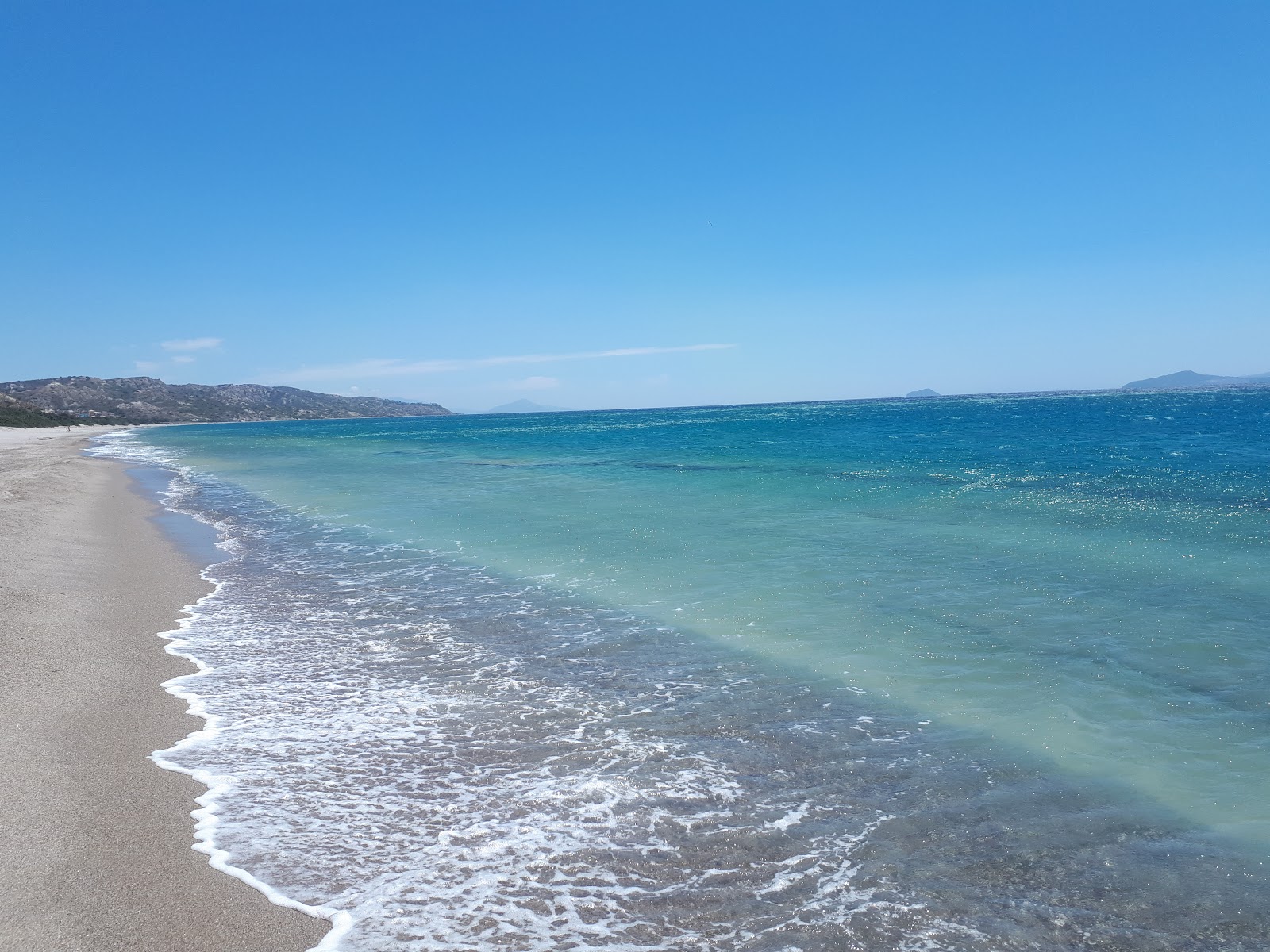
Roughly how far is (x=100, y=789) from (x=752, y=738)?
14.8ft

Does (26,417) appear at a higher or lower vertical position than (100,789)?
higher

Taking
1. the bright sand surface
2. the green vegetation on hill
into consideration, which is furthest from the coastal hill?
the bright sand surface

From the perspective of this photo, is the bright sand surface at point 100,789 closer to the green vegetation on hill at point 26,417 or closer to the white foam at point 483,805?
the white foam at point 483,805

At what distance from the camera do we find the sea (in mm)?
4031

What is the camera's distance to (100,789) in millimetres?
5055

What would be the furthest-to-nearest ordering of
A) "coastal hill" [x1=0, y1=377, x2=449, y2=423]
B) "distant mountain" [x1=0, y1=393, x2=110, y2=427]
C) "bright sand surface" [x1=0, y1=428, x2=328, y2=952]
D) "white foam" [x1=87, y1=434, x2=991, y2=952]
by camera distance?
"coastal hill" [x1=0, y1=377, x2=449, y2=423]
"distant mountain" [x1=0, y1=393, x2=110, y2=427]
"white foam" [x1=87, y1=434, x2=991, y2=952]
"bright sand surface" [x1=0, y1=428, x2=328, y2=952]

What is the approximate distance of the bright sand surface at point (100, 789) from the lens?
3730 mm

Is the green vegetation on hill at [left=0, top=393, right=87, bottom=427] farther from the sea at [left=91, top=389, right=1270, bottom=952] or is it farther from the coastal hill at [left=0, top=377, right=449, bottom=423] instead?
the sea at [left=91, top=389, right=1270, bottom=952]

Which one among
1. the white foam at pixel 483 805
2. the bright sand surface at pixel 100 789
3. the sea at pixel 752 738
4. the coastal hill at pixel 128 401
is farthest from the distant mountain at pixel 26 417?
the white foam at pixel 483 805

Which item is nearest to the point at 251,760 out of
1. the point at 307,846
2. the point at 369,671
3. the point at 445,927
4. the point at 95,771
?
the point at 95,771

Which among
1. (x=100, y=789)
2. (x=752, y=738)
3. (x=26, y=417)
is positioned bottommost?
(x=752, y=738)

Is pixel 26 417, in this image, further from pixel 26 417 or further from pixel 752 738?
pixel 752 738

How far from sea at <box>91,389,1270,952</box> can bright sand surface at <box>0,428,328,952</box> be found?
0.83ft

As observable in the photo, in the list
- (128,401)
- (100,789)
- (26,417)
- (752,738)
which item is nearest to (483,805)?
(752,738)
